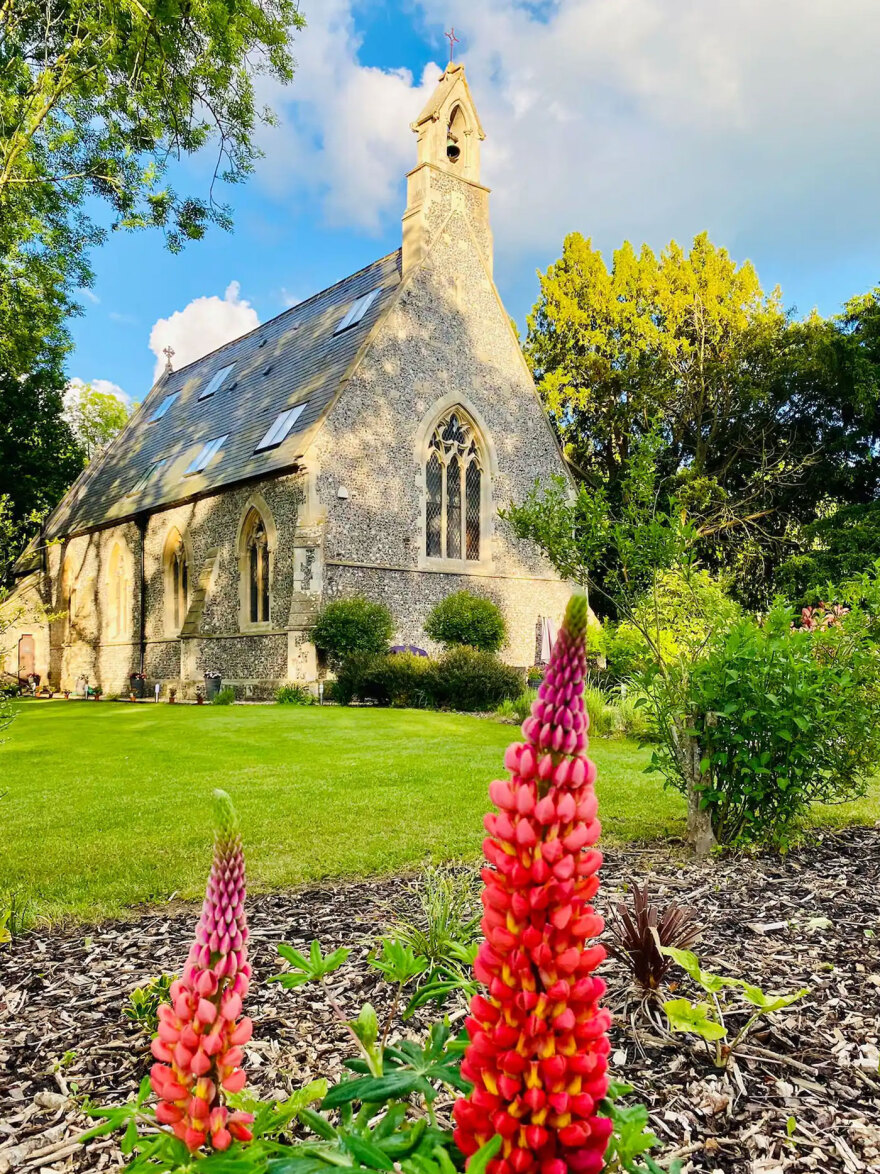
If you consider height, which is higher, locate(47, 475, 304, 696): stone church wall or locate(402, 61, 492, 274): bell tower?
locate(402, 61, 492, 274): bell tower

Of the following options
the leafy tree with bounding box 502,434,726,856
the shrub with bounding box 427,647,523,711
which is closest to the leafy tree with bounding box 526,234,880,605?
the shrub with bounding box 427,647,523,711

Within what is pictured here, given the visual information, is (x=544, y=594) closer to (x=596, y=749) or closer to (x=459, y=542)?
(x=459, y=542)

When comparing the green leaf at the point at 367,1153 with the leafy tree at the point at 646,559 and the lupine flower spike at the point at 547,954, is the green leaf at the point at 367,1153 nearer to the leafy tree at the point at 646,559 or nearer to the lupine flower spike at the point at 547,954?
the lupine flower spike at the point at 547,954

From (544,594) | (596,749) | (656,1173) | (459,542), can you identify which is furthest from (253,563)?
(656,1173)

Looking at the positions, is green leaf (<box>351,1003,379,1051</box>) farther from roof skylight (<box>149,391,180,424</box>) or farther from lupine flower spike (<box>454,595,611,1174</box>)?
roof skylight (<box>149,391,180,424</box>)

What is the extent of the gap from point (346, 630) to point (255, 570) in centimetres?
389

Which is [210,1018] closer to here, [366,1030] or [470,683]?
[366,1030]

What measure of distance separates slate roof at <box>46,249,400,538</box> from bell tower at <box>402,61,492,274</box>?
124 centimetres

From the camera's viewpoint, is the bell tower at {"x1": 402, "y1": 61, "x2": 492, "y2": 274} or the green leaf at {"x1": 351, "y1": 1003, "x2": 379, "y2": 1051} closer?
the green leaf at {"x1": 351, "y1": 1003, "x2": 379, "y2": 1051}

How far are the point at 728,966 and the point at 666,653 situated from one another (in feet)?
22.0

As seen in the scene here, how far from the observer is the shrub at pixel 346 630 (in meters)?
16.9

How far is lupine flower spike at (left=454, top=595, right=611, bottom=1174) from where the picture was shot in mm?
1188

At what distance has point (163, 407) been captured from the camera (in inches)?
1150

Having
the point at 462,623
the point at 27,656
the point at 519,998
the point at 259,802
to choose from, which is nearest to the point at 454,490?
the point at 462,623
